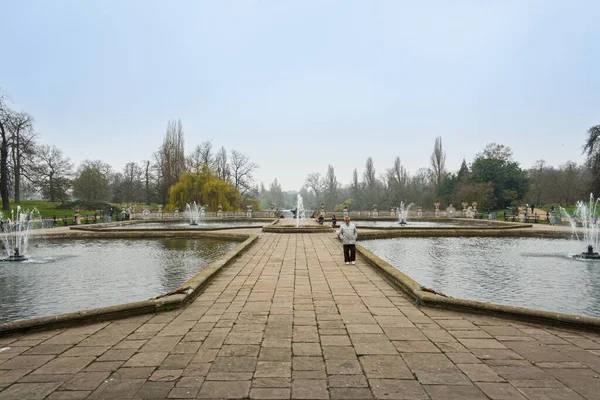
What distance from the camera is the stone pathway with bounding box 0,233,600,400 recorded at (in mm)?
2854

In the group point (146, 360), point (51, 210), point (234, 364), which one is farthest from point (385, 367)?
point (51, 210)

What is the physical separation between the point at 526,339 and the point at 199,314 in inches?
Result: 158

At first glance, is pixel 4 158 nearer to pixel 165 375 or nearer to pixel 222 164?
pixel 222 164

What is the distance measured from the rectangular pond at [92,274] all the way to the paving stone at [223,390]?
464cm

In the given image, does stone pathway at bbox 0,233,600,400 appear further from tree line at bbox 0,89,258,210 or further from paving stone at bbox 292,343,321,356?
tree line at bbox 0,89,258,210

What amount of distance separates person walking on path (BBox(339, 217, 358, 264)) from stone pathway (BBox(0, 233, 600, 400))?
11.1ft

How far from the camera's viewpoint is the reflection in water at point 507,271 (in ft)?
22.3

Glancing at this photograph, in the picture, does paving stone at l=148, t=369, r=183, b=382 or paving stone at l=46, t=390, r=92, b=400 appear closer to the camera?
paving stone at l=46, t=390, r=92, b=400

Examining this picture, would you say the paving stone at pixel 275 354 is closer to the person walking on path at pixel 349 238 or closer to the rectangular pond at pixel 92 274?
the rectangular pond at pixel 92 274

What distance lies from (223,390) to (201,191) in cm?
Result: 3778

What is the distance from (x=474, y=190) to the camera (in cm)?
4309

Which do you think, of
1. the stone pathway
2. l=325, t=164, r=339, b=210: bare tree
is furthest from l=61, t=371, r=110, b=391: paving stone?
l=325, t=164, r=339, b=210: bare tree

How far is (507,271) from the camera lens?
369 inches

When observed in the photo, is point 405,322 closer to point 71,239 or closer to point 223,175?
point 71,239
